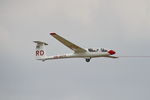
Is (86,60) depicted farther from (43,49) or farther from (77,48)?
(43,49)

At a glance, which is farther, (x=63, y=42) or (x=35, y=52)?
(x=35, y=52)

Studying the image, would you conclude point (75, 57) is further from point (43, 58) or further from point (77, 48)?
point (43, 58)

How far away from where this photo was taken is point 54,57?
326ft

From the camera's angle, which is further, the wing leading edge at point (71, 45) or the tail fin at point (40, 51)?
the tail fin at point (40, 51)

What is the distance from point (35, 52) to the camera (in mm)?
102938

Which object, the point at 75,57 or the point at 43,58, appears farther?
the point at 43,58

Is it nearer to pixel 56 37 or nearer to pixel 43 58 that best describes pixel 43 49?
pixel 43 58

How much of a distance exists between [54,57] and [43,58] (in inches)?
119

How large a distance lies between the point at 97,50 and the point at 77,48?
341 centimetres

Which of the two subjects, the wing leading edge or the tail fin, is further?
the tail fin

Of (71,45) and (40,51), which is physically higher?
(40,51)

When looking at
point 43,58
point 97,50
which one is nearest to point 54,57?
point 43,58

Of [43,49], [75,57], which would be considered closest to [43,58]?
[43,49]

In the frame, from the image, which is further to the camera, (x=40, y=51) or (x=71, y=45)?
(x=40, y=51)
